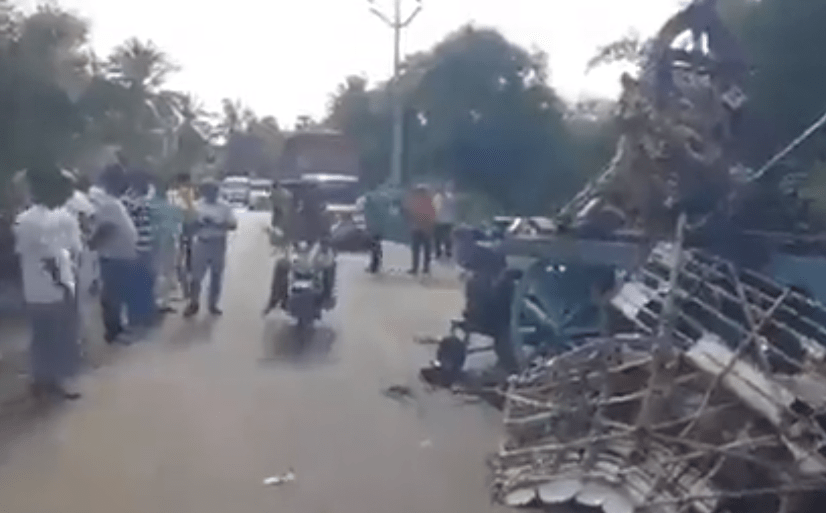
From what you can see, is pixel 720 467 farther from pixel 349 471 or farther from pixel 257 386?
pixel 257 386

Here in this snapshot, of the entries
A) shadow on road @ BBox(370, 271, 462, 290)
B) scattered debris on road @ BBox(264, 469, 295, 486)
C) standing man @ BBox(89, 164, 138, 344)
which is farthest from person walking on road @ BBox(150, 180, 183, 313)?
scattered debris on road @ BBox(264, 469, 295, 486)

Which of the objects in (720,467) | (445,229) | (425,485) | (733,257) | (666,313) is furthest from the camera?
(445,229)

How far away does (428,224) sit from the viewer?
2569cm

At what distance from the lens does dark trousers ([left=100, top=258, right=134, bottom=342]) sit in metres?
15.3

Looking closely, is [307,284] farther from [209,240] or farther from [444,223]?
[444,223]

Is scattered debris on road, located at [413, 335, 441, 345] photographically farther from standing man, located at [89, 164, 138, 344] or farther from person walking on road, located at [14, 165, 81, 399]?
person walking on road, located at [14, 165, 81, 399]

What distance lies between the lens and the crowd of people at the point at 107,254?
37.1 feet

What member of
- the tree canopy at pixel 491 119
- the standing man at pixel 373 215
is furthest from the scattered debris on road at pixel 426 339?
the tree canopy at pixel 491 119

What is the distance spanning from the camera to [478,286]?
42.6 feet

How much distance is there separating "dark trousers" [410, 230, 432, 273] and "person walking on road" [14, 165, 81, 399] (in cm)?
1440

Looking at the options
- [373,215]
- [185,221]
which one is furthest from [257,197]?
[185,221]

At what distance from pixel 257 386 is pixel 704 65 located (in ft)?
15.3

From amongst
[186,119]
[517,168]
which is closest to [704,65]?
[517,168]

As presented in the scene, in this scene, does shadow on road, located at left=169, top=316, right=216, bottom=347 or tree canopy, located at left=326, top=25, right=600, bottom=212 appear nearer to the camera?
shadow on road, located at left=169, top=316, right=216, bottom=347
